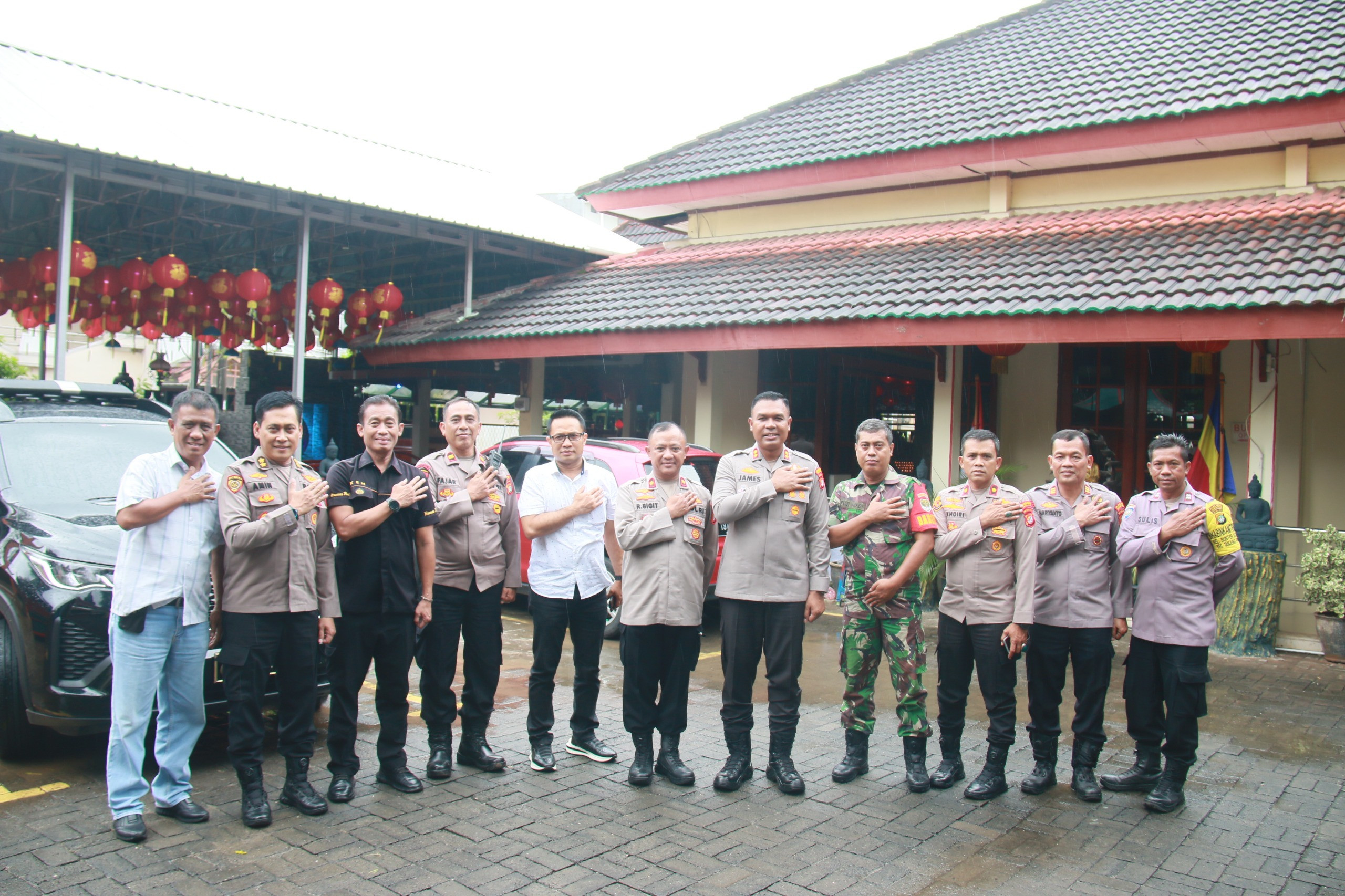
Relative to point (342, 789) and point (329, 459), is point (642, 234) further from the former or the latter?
point (342, 789)

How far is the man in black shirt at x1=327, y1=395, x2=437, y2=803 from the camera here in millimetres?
4375

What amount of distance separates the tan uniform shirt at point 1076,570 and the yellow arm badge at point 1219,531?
1.37 feet

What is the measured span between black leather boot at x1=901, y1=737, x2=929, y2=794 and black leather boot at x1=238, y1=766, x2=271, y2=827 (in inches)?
115

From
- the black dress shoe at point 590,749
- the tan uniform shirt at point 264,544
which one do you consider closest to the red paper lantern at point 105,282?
the tan uniform shirt at point 264,544

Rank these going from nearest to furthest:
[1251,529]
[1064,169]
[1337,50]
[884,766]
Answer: [884,766], [1251,529], [1337,50], [1064,169]

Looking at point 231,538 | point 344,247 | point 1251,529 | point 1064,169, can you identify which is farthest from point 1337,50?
point 344,247

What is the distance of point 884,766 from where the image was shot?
5.02 metres

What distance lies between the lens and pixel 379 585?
175 inches

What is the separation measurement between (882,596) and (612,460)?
4.07 metres

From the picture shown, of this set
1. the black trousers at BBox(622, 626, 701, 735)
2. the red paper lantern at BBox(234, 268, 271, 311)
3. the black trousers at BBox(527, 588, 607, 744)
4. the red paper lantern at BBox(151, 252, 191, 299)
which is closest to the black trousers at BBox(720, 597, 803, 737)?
the black trousers at BBox(622, 626, 701, 735)

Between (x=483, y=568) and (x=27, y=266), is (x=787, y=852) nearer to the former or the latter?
(x=483, y=568)

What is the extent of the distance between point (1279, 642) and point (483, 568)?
24.3ft

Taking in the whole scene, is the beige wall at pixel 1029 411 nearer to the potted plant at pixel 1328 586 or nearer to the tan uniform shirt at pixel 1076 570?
the potted plant at pixel 1328 586

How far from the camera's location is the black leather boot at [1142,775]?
4703 millimetres
